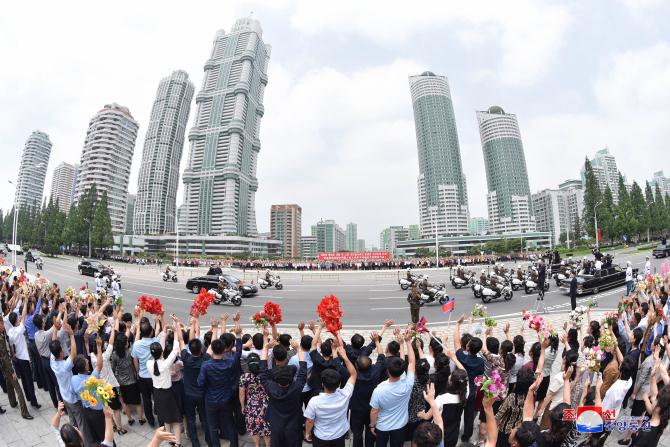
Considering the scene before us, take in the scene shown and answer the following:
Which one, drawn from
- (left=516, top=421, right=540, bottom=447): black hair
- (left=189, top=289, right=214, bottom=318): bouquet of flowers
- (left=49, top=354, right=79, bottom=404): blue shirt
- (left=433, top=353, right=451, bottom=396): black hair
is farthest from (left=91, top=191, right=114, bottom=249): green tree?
(left=516, top=421, right=540, bottom=447): black hair

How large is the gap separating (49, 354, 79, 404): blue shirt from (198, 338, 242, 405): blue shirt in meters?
1.90

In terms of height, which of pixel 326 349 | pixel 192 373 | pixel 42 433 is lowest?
pixel 42 433

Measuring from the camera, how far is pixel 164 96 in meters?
157

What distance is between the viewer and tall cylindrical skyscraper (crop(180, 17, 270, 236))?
143 metres

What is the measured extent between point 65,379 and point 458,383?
5.32 meters

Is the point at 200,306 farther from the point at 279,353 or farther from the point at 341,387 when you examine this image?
the point at 341,387

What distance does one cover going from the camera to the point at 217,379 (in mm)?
4227

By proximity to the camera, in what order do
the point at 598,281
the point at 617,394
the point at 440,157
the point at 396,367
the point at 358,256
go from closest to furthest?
the point at 396,367 → the point at 617,394 → the point at 598,281 → the point at 358,256 → the point at 440,157

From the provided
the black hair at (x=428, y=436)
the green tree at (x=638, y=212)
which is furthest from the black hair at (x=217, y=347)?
the green tree at (x=638, y=212)

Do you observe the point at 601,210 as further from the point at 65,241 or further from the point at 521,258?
the point at 65,241

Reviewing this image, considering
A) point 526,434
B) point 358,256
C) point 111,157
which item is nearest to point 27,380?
point 526,434

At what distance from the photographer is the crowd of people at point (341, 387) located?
11.4ft

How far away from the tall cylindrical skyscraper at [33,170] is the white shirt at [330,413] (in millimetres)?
194633

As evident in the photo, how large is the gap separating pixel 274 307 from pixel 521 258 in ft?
199
